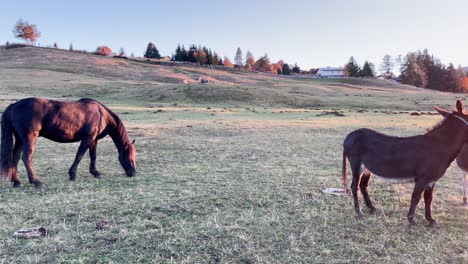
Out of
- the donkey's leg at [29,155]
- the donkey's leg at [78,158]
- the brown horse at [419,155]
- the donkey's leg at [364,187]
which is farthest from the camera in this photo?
the donkey's leg at [78,158]

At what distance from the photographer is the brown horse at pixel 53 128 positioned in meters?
7.95

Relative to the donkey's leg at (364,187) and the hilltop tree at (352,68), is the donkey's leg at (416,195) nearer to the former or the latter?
the donkey's leg at (364,187)

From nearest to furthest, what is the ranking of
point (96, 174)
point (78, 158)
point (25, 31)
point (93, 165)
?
point (78, 158)
point (96, 174)
point (93, 165)
point (25, 31)

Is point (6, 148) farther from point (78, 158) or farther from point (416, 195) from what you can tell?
point (416, 195)

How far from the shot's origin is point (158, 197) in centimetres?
727

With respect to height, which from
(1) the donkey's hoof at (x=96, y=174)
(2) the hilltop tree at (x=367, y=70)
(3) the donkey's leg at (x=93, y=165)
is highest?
(2) the hilltop tree at (x=367, y=70)

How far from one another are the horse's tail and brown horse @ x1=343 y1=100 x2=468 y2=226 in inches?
293

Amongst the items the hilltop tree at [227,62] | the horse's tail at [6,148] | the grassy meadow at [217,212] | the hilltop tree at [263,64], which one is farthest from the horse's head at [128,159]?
the hilltop tree at [227,62]

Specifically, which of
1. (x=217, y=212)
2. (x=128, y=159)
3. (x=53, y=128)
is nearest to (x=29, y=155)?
(x=53, y=128)

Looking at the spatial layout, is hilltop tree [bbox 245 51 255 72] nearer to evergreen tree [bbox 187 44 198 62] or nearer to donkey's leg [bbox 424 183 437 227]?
evergreen tree [bbox 187 44 198 62]

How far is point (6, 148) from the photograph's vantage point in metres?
7.92

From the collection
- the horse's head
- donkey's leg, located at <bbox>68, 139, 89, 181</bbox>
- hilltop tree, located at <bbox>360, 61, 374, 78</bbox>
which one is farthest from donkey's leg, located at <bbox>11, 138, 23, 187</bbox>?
hilltop tree, located at <bbox>360, 61, 374, 78</bbox>

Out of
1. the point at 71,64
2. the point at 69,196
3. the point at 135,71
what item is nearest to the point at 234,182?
the point at 69,196

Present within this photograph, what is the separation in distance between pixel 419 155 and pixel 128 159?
6826 mm
